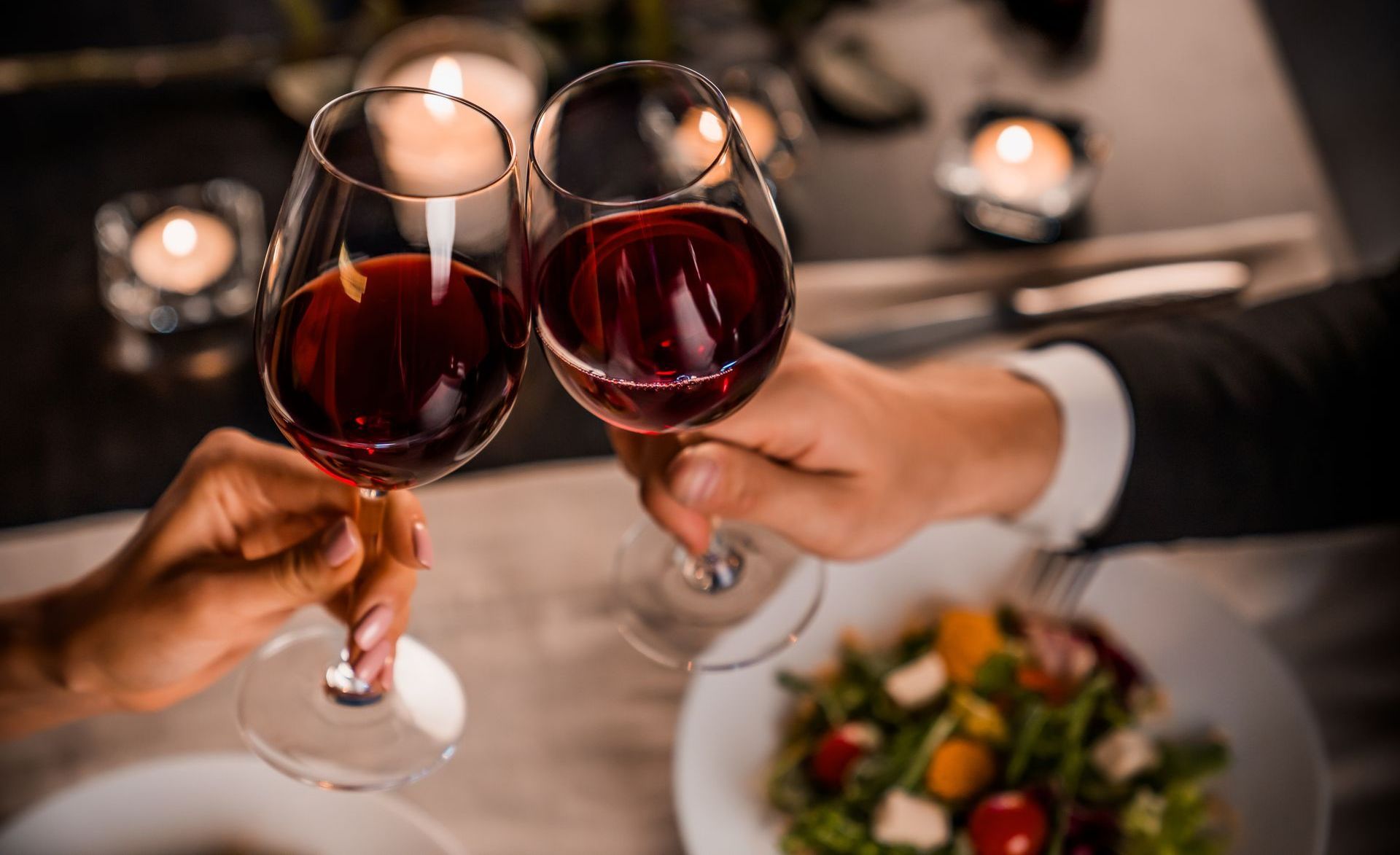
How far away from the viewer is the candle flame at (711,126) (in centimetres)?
62

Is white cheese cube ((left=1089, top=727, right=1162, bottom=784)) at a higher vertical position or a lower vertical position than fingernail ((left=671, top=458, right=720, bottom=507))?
lower

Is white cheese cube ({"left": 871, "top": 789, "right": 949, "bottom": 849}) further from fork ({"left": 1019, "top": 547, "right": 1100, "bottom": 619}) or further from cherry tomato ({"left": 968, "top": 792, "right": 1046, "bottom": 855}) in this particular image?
fork ({"left": 1019, "top": 547, "right": 1100, "bottom": 619})

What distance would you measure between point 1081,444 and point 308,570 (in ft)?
2.22

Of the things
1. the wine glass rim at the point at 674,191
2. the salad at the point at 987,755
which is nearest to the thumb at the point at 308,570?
the wine glass rim at the point at 674,191

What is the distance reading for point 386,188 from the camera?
1.87 feet

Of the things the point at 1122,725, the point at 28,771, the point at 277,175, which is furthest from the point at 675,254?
the point at 277,175

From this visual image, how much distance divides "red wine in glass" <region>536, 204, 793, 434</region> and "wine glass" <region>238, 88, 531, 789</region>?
0.04 meters

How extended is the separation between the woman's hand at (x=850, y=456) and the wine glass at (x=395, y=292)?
18 centimetres

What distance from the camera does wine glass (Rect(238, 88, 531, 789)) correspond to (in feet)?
Answer: 1.81

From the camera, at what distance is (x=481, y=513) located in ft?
3.48

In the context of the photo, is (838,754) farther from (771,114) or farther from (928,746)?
(771,114)

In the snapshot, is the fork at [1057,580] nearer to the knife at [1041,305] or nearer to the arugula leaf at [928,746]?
the arugula leaf at [928,746]

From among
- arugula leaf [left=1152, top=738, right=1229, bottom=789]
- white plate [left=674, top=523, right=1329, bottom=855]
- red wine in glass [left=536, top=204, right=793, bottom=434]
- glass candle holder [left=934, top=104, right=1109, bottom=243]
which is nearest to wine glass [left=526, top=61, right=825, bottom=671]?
red wine in glass [left=536, top=204, right=793, bottom=434]

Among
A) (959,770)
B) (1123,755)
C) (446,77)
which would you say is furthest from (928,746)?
(446,77)
